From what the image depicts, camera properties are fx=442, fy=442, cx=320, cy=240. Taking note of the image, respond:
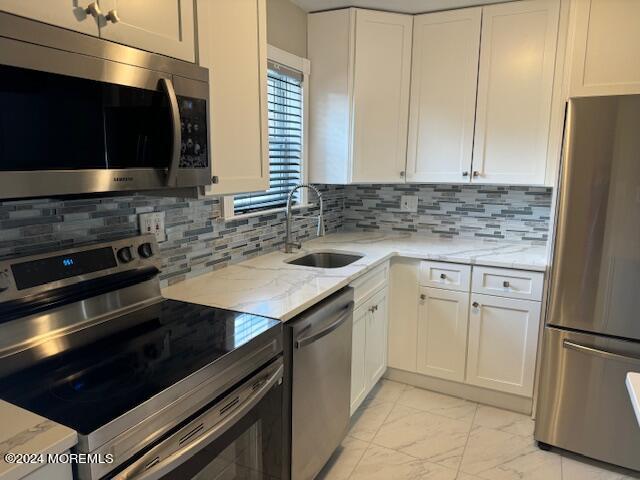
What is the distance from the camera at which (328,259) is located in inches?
103

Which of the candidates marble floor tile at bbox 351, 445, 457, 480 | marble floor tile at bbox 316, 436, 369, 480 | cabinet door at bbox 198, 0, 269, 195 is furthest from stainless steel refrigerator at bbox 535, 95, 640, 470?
cabinet door at bbox 198, 0, 269, 195

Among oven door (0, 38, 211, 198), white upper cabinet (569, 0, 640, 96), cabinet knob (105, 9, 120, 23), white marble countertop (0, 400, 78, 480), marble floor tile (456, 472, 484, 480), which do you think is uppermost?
white upper cabinet (569, 0, 640, 96)

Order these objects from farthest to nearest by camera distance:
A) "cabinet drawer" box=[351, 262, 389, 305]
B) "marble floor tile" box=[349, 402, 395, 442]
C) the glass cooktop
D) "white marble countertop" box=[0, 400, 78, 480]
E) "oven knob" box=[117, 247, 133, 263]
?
"marble floor tile" box=[349, 402, 395, 442], "cabinet drawer" box=[351, 262, 389, 305], "oven knob" box=[117, 247, 133, 263], the glass cooktop, "white marble countertop" box=[0, 400, 78, 480]

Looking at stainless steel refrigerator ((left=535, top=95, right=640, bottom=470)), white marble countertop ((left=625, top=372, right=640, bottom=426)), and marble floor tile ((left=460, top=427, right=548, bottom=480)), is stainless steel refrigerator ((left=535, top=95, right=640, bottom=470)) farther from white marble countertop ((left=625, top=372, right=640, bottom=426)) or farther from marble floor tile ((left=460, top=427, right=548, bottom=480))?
white marble countertop ((left=625, top=372, right=640, bottom=426))

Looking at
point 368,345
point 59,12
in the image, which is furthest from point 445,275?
point 59,12

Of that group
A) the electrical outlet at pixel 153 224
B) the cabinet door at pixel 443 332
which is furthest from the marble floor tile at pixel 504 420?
the electrical outlet at pixel 153 224

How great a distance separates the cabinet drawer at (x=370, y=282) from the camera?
2164mm

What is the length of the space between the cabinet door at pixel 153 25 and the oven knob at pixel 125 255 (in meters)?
0.65

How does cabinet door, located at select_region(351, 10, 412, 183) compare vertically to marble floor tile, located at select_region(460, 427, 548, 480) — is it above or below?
above

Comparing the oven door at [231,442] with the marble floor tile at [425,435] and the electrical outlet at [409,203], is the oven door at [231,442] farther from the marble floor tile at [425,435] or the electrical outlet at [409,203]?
the electrical outlet at [409,203]

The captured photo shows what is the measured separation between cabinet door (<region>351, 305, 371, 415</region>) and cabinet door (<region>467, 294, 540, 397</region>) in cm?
66

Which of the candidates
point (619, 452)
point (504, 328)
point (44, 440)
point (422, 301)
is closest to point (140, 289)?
point (44, 440)

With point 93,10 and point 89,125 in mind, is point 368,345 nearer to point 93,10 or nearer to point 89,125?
point 89,125

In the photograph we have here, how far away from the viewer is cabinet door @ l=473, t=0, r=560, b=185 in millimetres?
2422
